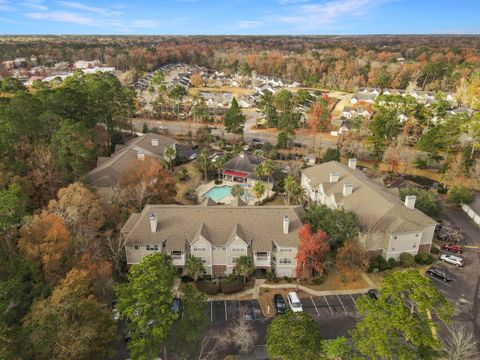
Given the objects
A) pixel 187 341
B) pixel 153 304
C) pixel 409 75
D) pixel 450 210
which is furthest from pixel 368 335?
pixel 409 75

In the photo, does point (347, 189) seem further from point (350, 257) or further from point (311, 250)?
point (311, 250)

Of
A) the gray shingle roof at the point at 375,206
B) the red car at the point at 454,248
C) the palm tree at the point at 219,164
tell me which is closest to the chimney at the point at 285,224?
the gray shingle roof at the point at 375,206

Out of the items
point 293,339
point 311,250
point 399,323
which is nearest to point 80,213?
point 311,250

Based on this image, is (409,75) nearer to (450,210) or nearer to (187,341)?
(450,210)

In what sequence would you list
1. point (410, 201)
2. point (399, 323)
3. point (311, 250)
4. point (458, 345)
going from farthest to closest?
point (410, 201) → point (311, 250) → point (458, 345) → point (399, 323)

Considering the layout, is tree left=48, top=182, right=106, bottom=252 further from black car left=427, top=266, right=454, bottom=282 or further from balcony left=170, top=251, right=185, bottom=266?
black car left=427, top=266, right=454, bottom=282

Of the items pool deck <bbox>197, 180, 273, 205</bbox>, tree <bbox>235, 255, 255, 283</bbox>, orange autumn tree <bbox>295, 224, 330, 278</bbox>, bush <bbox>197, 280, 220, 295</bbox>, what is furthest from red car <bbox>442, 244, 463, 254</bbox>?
bush <bbox>197, 280, 220, 295</bbox>

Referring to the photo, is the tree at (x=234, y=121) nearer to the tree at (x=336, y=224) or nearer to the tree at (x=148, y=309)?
the tree at (x=336, y=224)
